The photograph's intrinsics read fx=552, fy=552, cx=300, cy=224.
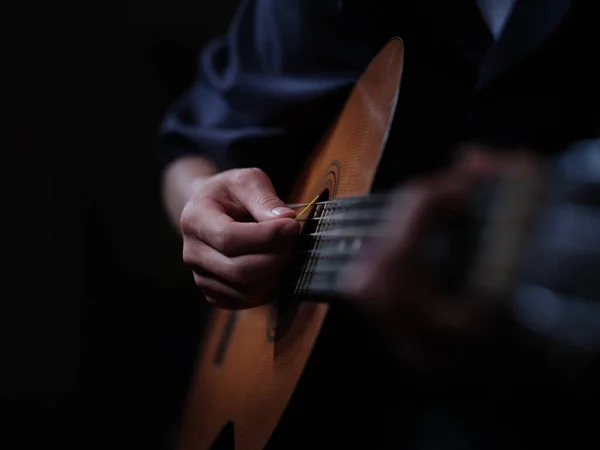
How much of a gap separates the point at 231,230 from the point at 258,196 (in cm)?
6

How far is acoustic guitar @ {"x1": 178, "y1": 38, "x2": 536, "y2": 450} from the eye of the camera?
1.54 ft

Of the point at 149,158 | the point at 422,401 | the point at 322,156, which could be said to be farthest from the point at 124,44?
the point at 422,401

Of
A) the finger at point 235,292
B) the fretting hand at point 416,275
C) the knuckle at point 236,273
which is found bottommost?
the finger at point 235,292

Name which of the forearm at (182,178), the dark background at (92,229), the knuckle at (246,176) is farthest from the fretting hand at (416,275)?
the dark background at (92,229)

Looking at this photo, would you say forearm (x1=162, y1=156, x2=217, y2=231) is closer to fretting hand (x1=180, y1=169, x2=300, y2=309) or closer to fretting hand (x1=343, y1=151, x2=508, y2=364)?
fretting hand (x1=180, y1=169, x2=300, y2=309)

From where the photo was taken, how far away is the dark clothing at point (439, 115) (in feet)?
1.46

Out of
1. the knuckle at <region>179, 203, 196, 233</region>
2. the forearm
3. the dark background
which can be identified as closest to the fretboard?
the knuckle at <region>179, 203, 196, 233</region>

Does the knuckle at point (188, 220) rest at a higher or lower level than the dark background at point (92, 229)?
higher

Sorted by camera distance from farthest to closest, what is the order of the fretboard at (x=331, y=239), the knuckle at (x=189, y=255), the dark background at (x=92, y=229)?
the dark background at (x=92, y=229)
the knuckle at (x=189, y=255)
the fretboard at (x=331, y=239)

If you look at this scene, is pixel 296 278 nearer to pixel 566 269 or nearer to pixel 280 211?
pixel 280 211

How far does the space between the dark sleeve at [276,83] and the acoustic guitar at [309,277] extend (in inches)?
2.1

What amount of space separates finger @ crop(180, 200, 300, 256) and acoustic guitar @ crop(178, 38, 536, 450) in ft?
0.10

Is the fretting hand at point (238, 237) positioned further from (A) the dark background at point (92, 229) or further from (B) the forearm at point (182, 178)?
(A) the dark background at point (92, 229)

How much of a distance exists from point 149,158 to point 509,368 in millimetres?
1204
